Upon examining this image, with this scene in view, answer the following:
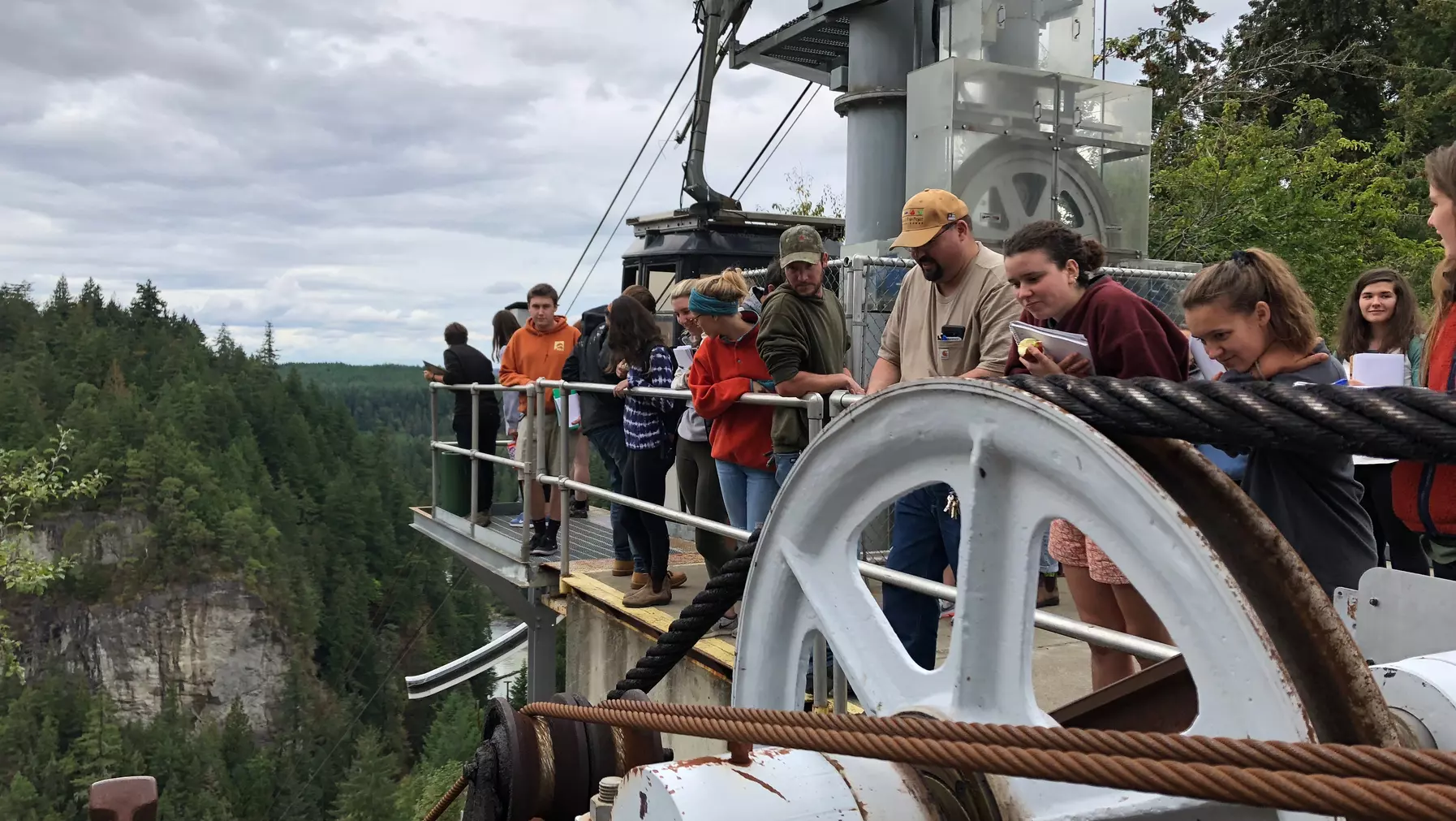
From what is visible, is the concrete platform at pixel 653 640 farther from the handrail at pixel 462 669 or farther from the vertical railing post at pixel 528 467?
the handrail at pixel 462 669

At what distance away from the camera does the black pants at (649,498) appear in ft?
16.2

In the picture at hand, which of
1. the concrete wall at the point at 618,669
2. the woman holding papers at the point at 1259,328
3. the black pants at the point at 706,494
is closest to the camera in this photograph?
the woman holding papers at the point at 1259,328

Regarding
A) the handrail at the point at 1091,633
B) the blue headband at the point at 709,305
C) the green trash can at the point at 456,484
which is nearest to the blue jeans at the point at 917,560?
the handrail at the point at 1091,633

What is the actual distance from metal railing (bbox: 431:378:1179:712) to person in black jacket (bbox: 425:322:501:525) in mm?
203

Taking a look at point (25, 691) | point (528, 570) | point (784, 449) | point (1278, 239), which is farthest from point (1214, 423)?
point (25, 691)

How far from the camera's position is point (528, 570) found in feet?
21.1

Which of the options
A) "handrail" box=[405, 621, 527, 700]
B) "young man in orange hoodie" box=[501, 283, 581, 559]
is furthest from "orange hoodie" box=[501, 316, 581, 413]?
"handrail" box=[405, 621, 527, 700]

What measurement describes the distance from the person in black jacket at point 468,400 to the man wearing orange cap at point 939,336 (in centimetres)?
495

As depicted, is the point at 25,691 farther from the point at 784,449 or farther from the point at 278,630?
the point at 784,449

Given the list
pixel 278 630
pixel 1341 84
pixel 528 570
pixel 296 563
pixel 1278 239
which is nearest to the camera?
pixel 528 570

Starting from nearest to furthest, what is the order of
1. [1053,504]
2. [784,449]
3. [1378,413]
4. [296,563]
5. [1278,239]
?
1. [1378,413]
2. [1053,504]
3. [784,449]
4. [1278,239]
5. [296,563]

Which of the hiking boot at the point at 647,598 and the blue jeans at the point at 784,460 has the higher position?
the blue jeans at the point at 784,460

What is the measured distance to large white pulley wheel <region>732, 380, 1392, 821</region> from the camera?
3.68 ft

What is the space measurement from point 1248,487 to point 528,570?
16.3 ft
